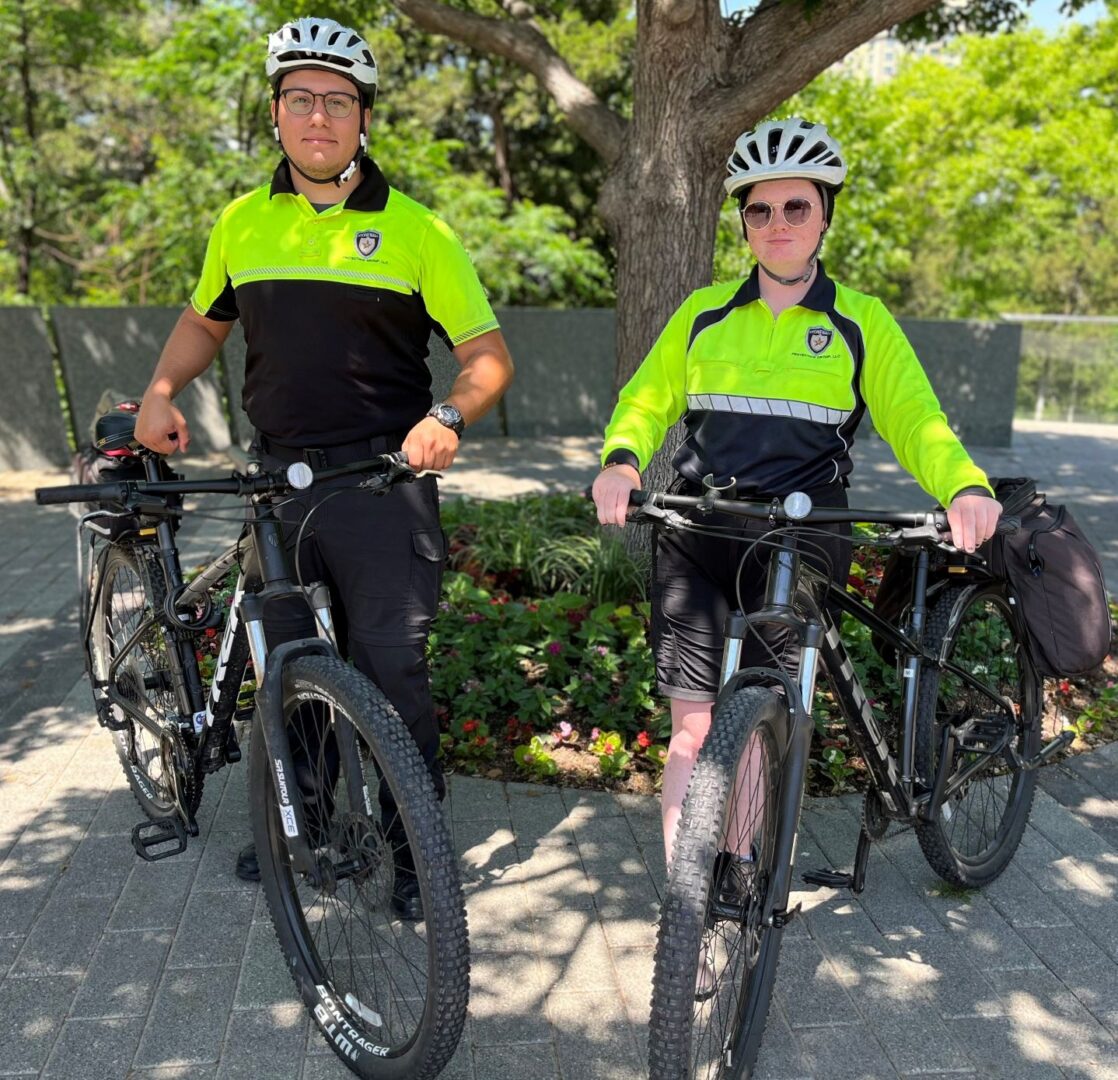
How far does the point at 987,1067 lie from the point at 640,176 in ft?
13.1

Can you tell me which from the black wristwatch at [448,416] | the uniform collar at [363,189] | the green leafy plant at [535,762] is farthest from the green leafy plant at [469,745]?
the uniform collar at [363,189]

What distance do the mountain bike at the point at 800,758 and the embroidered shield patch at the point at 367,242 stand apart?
1.00 m

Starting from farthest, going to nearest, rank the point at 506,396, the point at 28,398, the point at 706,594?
the point at 506,396, the point at 28,398, the point at 706,594

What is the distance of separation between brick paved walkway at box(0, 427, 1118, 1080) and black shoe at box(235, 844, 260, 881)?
6 centimetres

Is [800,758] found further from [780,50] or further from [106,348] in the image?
[106,348]

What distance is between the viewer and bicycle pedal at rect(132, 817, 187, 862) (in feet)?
10.6

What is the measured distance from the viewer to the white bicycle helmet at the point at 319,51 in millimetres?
2740

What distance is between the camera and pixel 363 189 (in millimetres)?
2895

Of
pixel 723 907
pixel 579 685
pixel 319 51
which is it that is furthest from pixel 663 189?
pixel 723 907

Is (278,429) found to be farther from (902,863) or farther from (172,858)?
(902,863)

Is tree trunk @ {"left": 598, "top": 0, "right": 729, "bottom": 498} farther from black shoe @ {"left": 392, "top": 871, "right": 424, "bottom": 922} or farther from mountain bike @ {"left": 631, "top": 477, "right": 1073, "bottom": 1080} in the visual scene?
black shoe @ {"left": 392, "top": 871, "right": 424, "bottom": 922}

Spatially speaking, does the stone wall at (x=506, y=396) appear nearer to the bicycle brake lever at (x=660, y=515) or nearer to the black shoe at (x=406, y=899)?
the black shoe at (x=406, y=899)

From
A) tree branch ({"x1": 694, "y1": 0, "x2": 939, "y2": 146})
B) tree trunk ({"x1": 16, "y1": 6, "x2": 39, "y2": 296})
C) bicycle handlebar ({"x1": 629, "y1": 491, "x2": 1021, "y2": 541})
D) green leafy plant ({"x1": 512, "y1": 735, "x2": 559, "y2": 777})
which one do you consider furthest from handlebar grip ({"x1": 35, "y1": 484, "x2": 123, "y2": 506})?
tree trunk ({"x1": 16, "y1": 6, "x2": 39, "y2": 296})

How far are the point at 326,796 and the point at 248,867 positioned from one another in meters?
0.80
